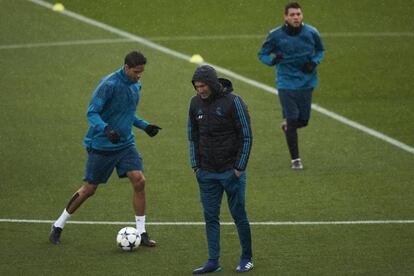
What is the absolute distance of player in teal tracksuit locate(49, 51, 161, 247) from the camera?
12664mm

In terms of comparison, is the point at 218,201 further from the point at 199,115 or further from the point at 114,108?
the point at 114,108

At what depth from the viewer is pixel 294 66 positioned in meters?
16.6

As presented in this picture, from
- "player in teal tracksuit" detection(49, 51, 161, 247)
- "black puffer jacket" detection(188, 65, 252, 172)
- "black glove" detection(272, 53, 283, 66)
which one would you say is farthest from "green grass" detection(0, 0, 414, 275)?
"black glove" detection(272, 53, 283, 66)

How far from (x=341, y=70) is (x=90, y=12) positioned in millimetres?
7942

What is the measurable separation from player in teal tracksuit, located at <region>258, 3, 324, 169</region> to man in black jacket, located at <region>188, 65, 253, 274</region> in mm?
4893

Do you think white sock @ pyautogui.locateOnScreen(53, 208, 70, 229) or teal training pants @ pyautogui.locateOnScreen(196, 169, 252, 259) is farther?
white sock @ pyautogui.locateOnScreen(53, 208, 70, 229)

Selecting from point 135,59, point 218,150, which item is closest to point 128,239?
point 218,150

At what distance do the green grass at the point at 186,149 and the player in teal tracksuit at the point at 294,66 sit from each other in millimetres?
766

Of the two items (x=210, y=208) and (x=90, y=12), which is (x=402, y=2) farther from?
(x=210, y=208)

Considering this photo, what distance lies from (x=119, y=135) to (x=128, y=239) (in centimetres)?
120

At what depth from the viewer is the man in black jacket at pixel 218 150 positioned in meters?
11.5

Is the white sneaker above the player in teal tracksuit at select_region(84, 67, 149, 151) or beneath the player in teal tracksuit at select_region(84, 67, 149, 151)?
beneath

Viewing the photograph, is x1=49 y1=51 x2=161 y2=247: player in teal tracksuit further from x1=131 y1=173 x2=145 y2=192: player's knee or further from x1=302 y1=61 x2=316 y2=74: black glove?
x1=302 y1=61 x2=316 y2=74: black glove

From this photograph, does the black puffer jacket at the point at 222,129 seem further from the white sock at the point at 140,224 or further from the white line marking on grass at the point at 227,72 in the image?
the white line marking on grass at the point at 227,72
